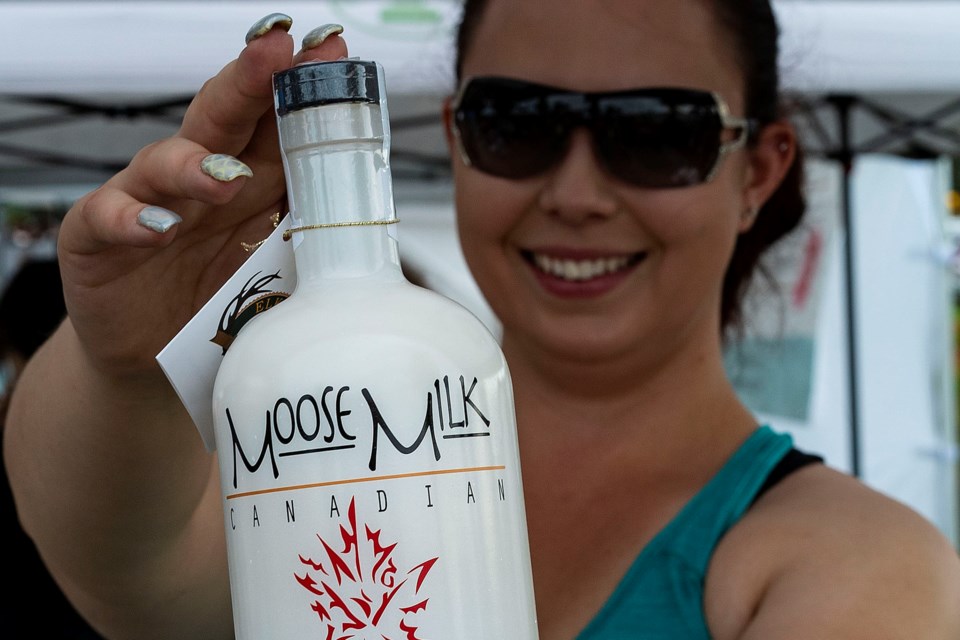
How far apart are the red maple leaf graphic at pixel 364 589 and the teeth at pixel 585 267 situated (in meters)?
0.67

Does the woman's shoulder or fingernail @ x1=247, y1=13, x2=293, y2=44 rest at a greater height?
fingernail @ x1=247, y1=13, x2=293, y2=44

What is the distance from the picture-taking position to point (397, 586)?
0.58 meters

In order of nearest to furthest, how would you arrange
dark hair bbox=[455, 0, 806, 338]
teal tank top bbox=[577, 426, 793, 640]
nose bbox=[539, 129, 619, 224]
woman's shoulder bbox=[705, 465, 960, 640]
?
woman's shoulder bbox=[705, 465, 960, 640]
teal tank top bbox=[577, 426, 793, 640]
nose bbox=[539, 129, 619, 224]
dark hair bbox=[455, 0, 806, 338]

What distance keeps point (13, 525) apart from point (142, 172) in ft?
4.17

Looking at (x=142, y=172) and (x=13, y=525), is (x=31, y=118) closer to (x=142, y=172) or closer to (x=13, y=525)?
(x=13, y=525)

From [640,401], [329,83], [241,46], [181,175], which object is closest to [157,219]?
[181,175]

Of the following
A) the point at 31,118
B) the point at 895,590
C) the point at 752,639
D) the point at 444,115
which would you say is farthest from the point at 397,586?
the point at 31,118

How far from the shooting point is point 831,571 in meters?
0.96

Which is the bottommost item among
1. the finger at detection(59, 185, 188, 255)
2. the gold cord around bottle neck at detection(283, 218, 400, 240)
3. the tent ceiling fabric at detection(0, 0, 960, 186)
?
the gold cord around bottle neck at detection(283, 218, 400, 240)

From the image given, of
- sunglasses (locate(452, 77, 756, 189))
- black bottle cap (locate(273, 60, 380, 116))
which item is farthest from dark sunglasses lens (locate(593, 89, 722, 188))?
black bottle cap (locate(273, 60, 380, 116))

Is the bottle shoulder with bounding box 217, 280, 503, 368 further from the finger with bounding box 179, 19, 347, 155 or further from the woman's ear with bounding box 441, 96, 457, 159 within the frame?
the woman's ear with bounding box 441, 96, 457, 159

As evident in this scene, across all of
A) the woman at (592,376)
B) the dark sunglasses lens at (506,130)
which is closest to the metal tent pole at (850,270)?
the woman at (592,376)

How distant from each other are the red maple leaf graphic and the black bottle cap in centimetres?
21

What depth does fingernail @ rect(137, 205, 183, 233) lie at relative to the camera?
0.63 metres
